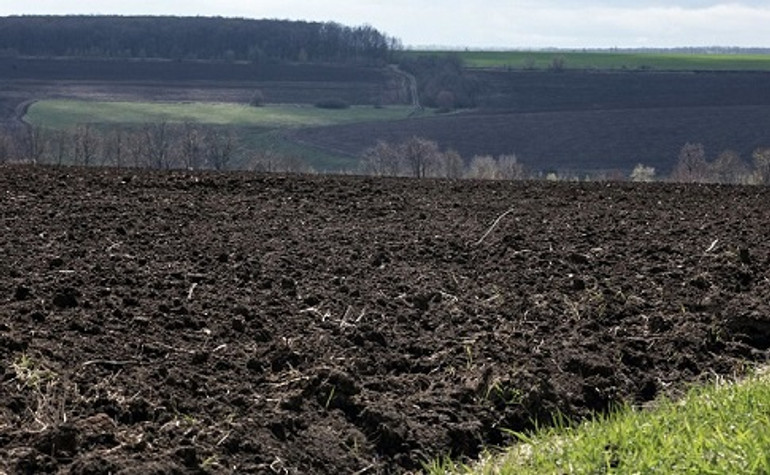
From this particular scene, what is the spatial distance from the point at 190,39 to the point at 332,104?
1992 cm

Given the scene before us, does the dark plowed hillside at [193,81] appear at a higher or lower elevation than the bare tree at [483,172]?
lower

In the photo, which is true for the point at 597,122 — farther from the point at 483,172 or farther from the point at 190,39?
the point at 483,172

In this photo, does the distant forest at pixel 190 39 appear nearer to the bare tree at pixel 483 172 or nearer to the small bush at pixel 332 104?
the small bush at pixel 332 104

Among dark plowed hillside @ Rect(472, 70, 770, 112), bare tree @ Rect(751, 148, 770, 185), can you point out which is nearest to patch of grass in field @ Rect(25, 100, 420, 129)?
dark plowed hillside @ Rect(472, 70, 770, 112)

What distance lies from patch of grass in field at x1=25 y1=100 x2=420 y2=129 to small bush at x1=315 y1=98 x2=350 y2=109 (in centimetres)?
57

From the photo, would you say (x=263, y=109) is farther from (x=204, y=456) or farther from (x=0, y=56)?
(x=204, y=456)

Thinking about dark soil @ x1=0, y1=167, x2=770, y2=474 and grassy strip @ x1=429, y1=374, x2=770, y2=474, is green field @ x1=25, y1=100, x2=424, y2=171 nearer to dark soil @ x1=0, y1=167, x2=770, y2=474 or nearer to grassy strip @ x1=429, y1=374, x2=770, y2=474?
dark soil @ x1=0, y1=167, x2=770, y2=474

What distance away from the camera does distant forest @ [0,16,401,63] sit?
100375 millimetres

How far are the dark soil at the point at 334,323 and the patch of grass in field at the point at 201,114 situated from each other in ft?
212

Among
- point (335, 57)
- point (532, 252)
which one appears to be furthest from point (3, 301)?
point (335, 57)

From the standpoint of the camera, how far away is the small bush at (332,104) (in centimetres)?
8856

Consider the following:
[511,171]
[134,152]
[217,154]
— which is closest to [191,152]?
[134,152]

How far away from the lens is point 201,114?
8244 cm

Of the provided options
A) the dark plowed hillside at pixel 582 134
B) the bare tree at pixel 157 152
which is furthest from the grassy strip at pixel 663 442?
the dark plowed hillside at pixel 582 134
